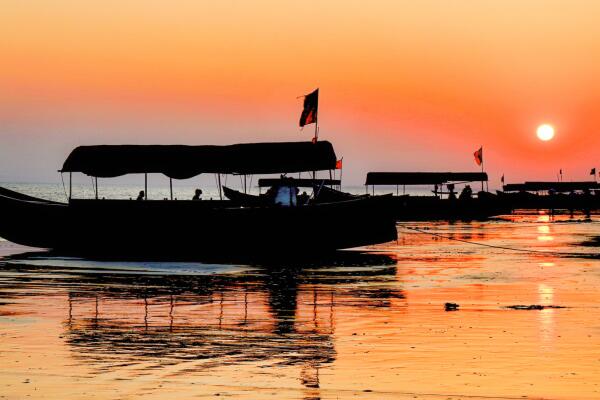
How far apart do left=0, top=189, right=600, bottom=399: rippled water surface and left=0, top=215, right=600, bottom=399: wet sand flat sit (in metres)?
0.03

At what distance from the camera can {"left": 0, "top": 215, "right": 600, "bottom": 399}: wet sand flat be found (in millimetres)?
10445

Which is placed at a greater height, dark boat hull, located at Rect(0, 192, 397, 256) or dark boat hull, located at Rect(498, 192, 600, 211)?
dark boat hull, located at Rect(498, 192, 600, 211)

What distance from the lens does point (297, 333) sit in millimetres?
14383

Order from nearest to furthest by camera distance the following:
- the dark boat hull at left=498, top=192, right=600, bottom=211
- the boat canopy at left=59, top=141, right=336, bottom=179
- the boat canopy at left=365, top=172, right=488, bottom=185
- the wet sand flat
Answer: the wet sand flat
the boat canopy at left=59, top=141, right=336, bottom=179
the boat canopy at left=365, top=172, right=488, bottom=185
the dark boat hull at left=498, top=192, right=600, bottom=211

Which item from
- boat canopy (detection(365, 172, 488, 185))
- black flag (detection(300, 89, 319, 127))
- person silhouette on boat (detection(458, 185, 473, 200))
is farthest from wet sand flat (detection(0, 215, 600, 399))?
boat canopy (detection(365, 172, 488, 185))

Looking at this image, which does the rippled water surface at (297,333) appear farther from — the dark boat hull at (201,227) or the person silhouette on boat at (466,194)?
the person silhouette on boat at (466,194)

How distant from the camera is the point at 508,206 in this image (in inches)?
3669

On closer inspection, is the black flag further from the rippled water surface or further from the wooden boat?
the rippled water surface

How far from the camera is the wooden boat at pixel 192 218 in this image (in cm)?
3488

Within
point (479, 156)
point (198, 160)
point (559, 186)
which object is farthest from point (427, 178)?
point (198, 160)

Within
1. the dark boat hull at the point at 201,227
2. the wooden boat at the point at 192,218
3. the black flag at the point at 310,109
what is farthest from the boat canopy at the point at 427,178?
the dark boat hull at the point at 201,227

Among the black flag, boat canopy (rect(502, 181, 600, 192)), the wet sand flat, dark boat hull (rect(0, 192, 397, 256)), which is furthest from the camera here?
boat canopy (rect(502, 181, 600, 192))

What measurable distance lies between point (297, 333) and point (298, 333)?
15 mm

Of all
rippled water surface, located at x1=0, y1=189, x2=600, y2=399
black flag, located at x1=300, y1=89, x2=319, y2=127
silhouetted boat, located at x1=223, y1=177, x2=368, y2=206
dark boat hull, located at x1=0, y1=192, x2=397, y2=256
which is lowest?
rippled water surface, located at x1=0, y1=189, x2=600, y2=399
